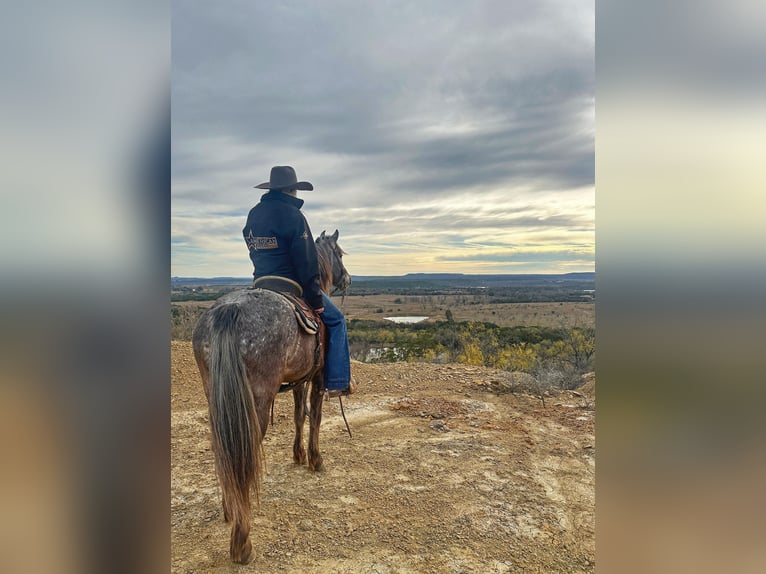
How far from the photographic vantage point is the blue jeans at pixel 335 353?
140 inches

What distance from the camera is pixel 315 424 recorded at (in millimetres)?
3928

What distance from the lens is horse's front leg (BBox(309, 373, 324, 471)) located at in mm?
3883

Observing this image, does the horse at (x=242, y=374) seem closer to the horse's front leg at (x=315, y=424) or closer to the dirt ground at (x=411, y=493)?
the dirt ground at (x=411, y=493)

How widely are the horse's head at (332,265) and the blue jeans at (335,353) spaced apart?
2.35 feet

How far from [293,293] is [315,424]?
1421 millimetres

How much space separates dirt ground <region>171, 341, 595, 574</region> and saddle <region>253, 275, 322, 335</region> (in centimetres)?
146

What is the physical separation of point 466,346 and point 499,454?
7046 millimetres
